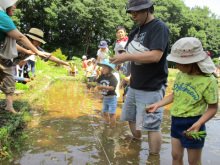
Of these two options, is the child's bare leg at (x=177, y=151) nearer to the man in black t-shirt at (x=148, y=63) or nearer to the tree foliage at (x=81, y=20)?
the man in black t-shirt at (x=148, y=63)

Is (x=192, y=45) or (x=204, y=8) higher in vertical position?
(x=204, y=8)

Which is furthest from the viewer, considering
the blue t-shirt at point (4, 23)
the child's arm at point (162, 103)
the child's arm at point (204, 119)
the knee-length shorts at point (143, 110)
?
the blue t-shirt at point (4, 23)

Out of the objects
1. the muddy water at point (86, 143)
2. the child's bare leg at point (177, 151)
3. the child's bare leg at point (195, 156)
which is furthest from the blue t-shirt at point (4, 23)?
the child's bare leg at point (195, 156)

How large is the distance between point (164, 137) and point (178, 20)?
48.2m

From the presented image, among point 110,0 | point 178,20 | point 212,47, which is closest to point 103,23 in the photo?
point 110,0

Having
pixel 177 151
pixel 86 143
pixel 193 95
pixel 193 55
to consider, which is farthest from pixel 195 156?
pixel 86 143

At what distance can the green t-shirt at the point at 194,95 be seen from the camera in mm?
2029

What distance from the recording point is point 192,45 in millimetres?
2109

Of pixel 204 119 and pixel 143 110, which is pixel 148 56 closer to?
pixel 143 110

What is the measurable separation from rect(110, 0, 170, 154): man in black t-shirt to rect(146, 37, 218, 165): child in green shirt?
0.52 m

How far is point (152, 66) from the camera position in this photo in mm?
2949

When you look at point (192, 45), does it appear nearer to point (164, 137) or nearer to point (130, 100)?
point (130, 100)

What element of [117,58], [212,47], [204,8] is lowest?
[117,58]

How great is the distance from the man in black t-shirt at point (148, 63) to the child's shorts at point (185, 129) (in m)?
0.60
